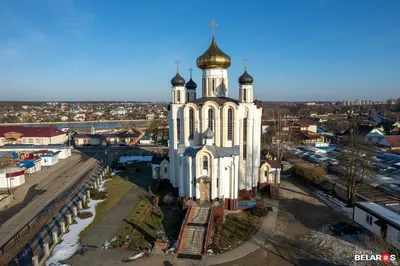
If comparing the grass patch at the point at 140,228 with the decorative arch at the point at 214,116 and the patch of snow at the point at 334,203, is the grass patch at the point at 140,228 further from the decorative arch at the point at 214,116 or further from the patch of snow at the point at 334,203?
the patch of snow at the point at 334,203

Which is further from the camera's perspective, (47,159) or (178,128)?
(47,159)

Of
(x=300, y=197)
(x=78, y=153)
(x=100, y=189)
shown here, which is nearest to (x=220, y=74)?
(x=300, y=197)

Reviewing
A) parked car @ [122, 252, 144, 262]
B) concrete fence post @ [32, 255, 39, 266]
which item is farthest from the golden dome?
concrete fence post @ [32, 255, 39, 266]

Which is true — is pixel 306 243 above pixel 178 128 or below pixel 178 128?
below

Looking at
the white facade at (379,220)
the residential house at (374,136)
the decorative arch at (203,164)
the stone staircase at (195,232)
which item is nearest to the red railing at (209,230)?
the stone staircase at (195,232)

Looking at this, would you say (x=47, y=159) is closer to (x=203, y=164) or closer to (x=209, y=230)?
(x=203, y=164)

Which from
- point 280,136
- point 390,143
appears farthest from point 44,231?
point 390,143

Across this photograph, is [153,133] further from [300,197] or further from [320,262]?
[320,262]
